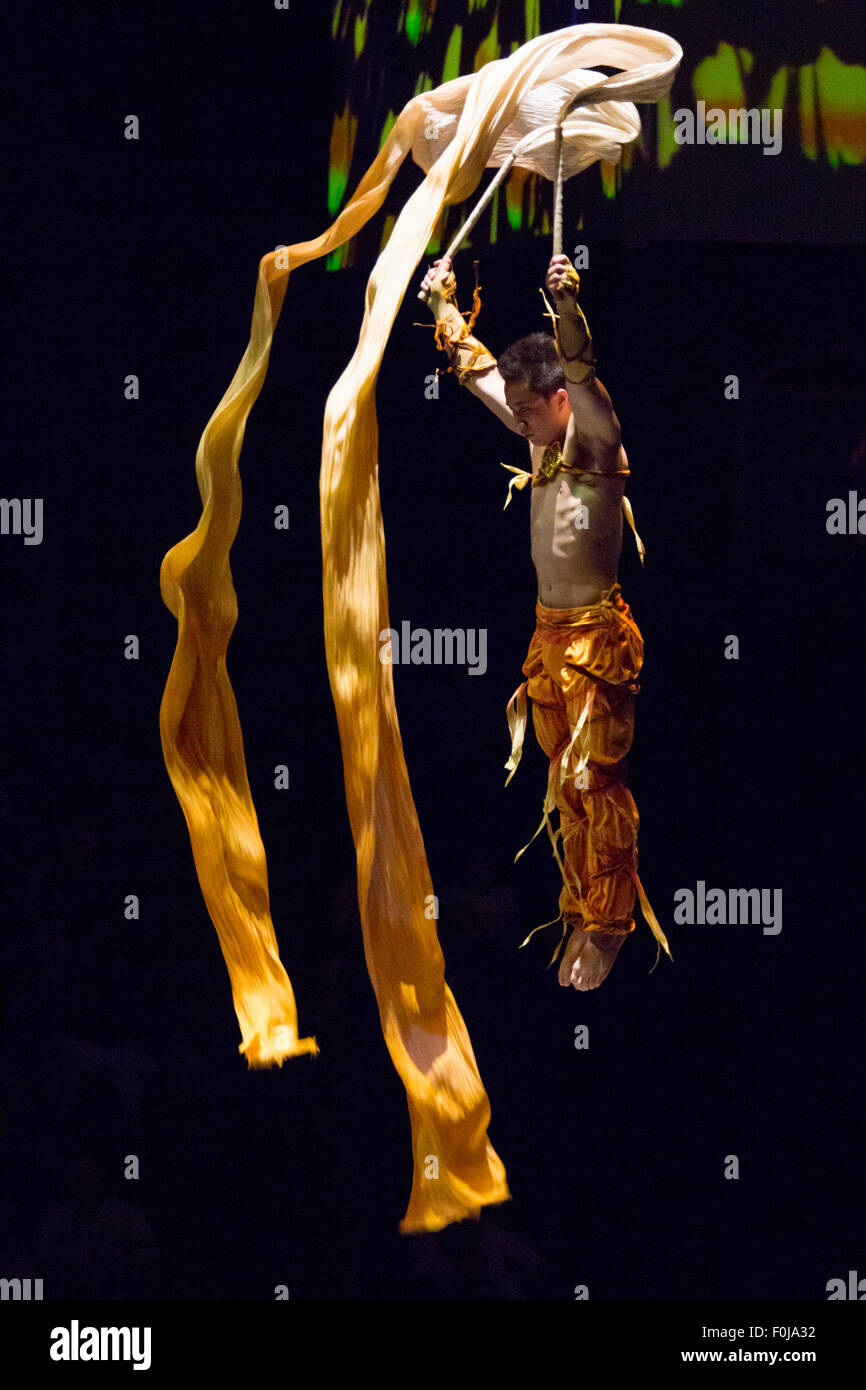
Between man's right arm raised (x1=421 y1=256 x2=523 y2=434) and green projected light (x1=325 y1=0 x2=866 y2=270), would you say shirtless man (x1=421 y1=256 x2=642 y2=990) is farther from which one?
green projected light (x1=325 y1=0 x2=866 y2=270)

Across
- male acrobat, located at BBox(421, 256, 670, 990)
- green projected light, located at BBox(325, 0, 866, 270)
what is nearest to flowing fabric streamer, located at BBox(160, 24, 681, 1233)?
green projected light, located at BBox(325, 0, 866, 270)

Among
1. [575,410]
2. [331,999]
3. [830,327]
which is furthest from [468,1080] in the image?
[830,327]

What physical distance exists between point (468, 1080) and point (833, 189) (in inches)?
64.4

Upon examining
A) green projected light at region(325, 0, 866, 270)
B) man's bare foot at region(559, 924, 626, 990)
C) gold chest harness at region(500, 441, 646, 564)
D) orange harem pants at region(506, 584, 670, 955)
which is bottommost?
man's bare foot at region(559, 924, 626, 990)

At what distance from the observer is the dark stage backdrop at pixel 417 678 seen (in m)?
2.94

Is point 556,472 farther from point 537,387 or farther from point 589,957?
point 589,957

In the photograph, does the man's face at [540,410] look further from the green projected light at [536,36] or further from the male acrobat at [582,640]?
the green projected light at [536,36]

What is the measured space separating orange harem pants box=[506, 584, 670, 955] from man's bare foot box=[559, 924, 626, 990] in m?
0.03

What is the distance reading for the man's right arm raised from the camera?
2.98 m

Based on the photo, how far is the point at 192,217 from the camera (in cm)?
303

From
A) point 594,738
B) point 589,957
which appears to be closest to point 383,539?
point 594,738

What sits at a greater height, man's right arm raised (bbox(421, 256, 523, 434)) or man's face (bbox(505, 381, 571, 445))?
man's right arm raised (bbox(421, 256, 523, 434))
